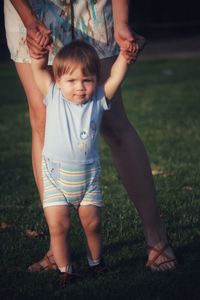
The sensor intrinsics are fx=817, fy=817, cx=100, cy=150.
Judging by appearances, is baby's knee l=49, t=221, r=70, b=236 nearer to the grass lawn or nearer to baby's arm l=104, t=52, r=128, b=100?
the grass lawn

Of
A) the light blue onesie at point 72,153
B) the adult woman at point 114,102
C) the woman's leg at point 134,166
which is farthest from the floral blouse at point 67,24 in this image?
the light blue onesie at point 72,153

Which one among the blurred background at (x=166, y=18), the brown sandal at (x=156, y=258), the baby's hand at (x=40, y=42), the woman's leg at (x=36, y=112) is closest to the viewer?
the baby's hand at (x=40, y=42)

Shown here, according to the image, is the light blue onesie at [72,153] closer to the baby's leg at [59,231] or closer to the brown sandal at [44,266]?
the baby's leg at [59,231]

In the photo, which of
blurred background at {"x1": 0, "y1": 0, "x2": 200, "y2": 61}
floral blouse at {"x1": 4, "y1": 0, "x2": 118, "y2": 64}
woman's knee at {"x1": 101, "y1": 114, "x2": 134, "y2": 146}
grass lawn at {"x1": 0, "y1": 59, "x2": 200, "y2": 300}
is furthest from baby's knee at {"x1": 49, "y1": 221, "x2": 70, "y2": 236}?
blurred background at {"x1": 0, "y1": 0, "x2": 200, "y2": 61}

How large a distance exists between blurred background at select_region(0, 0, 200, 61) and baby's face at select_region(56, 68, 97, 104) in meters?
22.7

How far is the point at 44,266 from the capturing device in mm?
4094

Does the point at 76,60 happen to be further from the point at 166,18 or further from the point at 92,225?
the point at 166,18

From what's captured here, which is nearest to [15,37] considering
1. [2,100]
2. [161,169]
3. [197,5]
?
[161,169]

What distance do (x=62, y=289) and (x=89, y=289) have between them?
0.42ft

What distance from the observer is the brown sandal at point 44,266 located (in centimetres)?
405

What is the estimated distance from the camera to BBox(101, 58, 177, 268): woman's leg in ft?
13.6

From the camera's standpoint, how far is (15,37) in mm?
4160

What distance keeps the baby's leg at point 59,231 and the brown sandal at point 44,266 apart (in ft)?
0.69

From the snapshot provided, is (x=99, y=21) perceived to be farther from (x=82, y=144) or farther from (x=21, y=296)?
(x=21, y=296)
